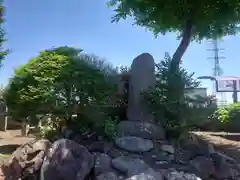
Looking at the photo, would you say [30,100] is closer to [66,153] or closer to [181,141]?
[66,153]

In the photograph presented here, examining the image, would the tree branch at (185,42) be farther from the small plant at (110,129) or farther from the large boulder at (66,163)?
the large boulder at (66,163)

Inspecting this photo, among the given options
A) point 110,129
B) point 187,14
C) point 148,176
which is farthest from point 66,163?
point 187,14

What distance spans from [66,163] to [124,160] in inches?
42.0

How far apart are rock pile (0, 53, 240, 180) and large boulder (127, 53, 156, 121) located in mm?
438

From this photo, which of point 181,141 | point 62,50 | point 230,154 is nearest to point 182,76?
point 181,141

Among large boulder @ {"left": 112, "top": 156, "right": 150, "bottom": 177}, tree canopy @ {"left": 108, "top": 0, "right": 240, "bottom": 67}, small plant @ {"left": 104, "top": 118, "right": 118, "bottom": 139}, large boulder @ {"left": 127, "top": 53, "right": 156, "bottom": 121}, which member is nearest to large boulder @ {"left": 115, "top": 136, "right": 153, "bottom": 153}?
small plant @ {"left": 104, "top": 118, "right": 118, "bottom": 139}

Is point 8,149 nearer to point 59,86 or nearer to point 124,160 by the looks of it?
point 59,86

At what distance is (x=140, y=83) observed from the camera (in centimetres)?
630

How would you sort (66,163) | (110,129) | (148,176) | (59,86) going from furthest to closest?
(59,86), (110,129), (66,163), (148,176)

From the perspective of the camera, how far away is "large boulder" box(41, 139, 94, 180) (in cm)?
409

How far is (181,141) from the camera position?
5.66m

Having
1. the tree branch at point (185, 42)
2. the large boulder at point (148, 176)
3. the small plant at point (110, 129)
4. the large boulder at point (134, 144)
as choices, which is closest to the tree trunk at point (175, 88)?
the tree branch at point (185, 42)

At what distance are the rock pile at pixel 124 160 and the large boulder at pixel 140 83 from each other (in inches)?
17.2

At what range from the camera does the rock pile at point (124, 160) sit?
163 inches
